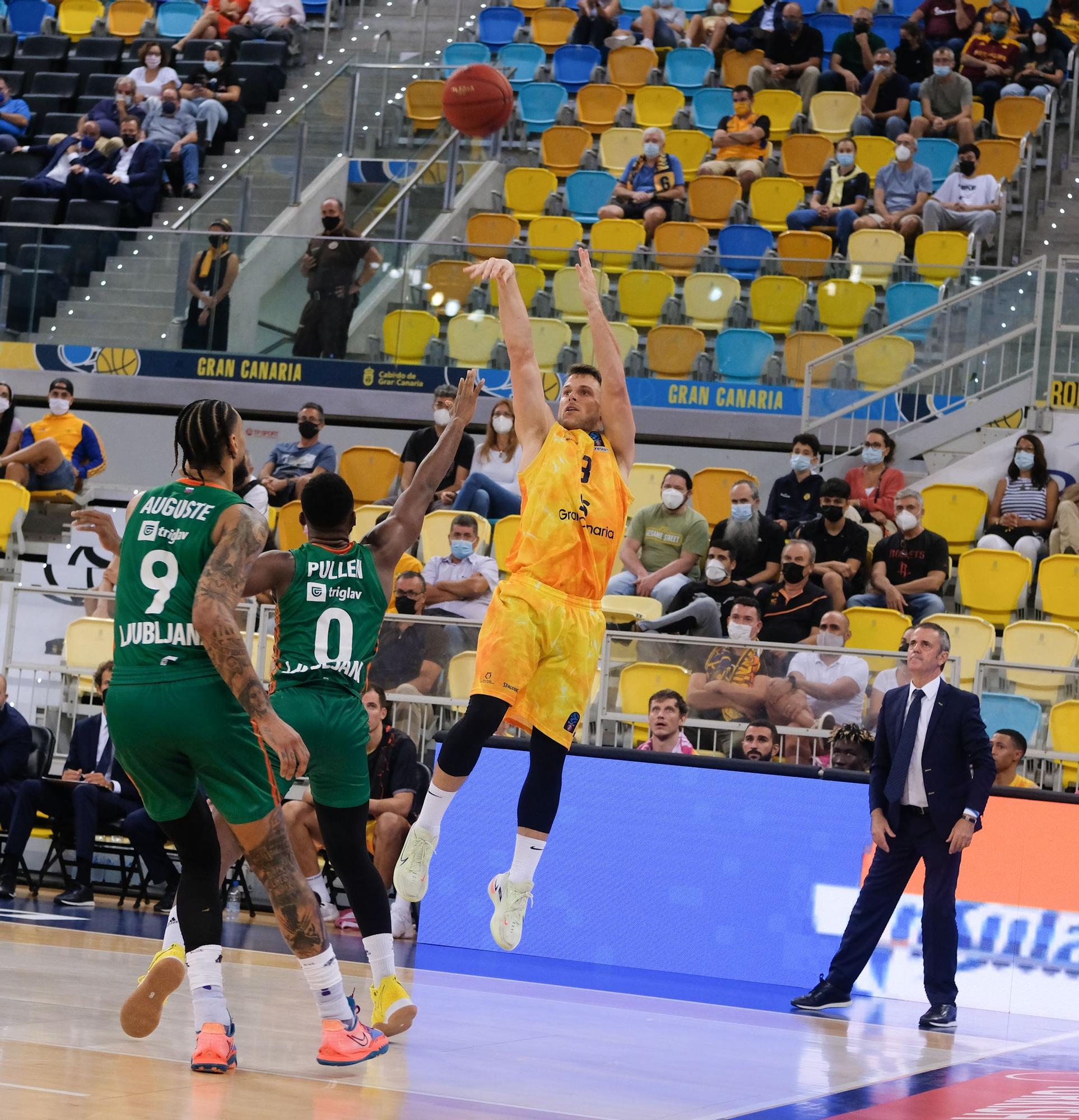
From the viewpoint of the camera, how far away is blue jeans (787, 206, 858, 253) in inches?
672

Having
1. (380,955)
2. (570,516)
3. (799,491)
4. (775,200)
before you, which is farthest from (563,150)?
(380,955)

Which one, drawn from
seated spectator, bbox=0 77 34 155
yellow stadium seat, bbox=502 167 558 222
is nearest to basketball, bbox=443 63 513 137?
yellow stadium seat, bbox=502 167 558 222

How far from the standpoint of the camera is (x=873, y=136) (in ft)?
61.0

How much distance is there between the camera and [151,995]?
5617 millimetres

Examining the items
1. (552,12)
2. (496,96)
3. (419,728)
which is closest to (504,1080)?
(419,728)

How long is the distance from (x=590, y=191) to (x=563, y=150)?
1.35 m

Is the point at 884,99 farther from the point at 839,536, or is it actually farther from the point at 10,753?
the point at 10,753

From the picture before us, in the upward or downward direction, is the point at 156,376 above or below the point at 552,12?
below

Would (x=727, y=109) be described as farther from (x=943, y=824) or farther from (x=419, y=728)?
(x=943, y=824)

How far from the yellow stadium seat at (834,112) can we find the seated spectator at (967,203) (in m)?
2.38

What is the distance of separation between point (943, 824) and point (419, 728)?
3.85 metres

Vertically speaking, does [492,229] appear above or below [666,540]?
above

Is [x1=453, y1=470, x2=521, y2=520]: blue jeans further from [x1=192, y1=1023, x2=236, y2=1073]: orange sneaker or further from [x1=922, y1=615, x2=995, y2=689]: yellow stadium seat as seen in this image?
[x1=192, y1=1023, x2=236, y2=1073]: orange sneaker

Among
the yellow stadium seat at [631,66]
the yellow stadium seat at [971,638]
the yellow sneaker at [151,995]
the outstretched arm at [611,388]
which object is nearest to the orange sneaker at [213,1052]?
the yellow sneaker at [151,995]
